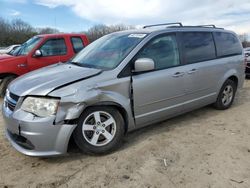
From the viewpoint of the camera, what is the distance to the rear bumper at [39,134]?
10.3 feet

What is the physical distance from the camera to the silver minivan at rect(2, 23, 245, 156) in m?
3.22

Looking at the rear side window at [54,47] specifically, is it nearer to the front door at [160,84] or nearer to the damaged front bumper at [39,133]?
the front door at [160,84]

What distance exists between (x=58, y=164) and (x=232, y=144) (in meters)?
2.49

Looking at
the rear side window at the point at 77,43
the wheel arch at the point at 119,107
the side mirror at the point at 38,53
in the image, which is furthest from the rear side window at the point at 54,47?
the wheel arch at the point at 119,107

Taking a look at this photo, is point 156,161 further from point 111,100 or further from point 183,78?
point 183,78

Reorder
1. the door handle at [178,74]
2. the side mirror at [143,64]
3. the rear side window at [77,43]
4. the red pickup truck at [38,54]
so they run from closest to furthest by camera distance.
A: the side mirror at [143,64]
the door handle at [178,74]
the red pickup truck at [38,54]
the rear side window at [77,43]

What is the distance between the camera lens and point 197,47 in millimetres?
4883

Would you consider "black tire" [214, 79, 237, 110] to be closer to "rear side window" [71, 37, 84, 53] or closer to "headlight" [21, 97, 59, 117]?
"headlight" [21, 97, 59, 117]

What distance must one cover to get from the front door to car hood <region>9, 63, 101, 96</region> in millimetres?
739

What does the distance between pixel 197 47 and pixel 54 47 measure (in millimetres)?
4398

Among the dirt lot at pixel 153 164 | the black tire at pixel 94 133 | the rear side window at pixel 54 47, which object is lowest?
the dirt lot at pixel 153 164

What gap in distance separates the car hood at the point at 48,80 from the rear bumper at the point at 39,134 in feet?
0.99

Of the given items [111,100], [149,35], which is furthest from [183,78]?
[111,100]

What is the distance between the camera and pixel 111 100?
3.58 meters
